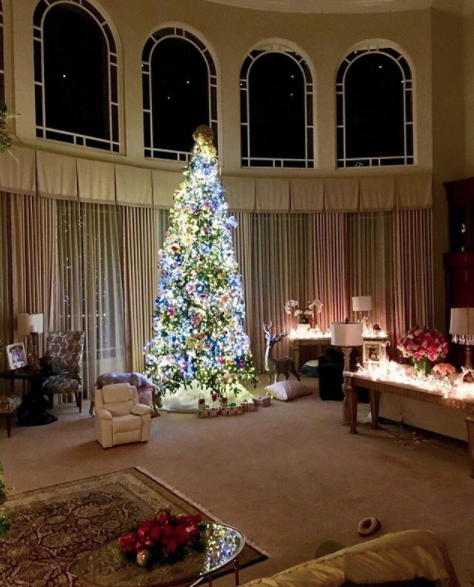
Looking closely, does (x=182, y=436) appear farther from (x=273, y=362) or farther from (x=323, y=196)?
(x=323, y=196)

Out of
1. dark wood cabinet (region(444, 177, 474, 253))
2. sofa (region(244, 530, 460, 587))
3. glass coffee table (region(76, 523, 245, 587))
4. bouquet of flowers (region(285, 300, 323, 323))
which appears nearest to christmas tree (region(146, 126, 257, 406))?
bouquet of flowers (region(285, 300, 323, 323))

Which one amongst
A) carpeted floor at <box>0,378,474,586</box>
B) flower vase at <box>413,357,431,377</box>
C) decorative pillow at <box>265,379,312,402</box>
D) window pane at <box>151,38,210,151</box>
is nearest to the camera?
carpeted floor at <box>0,378,474,586</box>

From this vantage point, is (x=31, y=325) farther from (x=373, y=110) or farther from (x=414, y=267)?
(x=373, y=110)

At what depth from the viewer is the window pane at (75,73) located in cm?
866

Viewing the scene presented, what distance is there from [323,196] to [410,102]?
2.64 metres

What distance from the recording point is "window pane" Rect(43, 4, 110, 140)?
8664mm

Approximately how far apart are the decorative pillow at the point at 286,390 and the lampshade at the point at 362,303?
86.9 inches

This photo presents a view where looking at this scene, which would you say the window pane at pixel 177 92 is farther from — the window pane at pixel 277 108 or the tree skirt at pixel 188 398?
the tree skirt at pixel 188 398

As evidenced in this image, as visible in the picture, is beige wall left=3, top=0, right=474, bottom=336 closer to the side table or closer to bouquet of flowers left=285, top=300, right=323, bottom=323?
bouquet of flowers left=285, top=300, right=323, bottom=323

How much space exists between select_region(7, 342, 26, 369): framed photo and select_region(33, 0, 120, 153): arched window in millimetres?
3354

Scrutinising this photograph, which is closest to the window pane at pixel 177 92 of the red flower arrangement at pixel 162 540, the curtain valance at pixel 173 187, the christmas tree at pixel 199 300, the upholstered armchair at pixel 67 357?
the curtain valance at pixel 173 187

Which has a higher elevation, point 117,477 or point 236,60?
point 236,60

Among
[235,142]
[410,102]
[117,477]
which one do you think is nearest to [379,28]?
[410,102]

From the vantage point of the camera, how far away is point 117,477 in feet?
17.1
